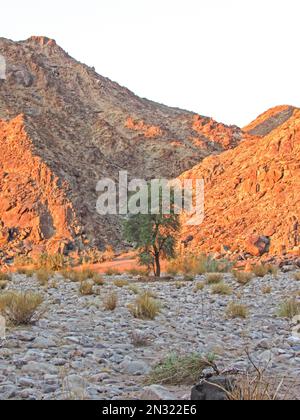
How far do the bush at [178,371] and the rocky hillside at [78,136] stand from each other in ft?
114

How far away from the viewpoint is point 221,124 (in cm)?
7062

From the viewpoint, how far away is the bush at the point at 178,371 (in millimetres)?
5129

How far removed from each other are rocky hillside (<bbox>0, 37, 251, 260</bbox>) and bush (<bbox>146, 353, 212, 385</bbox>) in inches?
1370

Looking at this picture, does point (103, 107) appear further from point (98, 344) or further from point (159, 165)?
point (98, 344)

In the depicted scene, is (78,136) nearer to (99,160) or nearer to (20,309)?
(99,160)

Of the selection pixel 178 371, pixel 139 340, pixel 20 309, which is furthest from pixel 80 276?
pixel 178 371

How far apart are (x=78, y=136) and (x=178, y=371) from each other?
167 feet

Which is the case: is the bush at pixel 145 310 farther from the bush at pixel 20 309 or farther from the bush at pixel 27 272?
the bush at pixel 27 272

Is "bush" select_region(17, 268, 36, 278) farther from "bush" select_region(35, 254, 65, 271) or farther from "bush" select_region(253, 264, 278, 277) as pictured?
"bush" select_region(253, 264, 278, 277)

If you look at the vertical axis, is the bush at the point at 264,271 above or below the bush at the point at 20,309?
below

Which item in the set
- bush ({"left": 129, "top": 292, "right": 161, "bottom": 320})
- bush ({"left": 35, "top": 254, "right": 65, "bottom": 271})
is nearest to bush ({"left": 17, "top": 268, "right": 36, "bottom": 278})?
bush ({"left": 35, "top": 254, "right": 65, "bottom": 271})

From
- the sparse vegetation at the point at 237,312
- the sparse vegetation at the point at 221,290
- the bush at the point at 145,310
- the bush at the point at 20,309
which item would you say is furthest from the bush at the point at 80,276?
the bush at the point at 20,309

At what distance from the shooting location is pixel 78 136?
54.6 meters

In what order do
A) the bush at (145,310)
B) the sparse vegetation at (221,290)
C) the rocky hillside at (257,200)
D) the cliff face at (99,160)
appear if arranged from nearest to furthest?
1. the bush at (145,310)
2. the sparse vegetation at (221,290)
3. the rocky hillside at (257,200)
4. the cliff face at (99,160)
